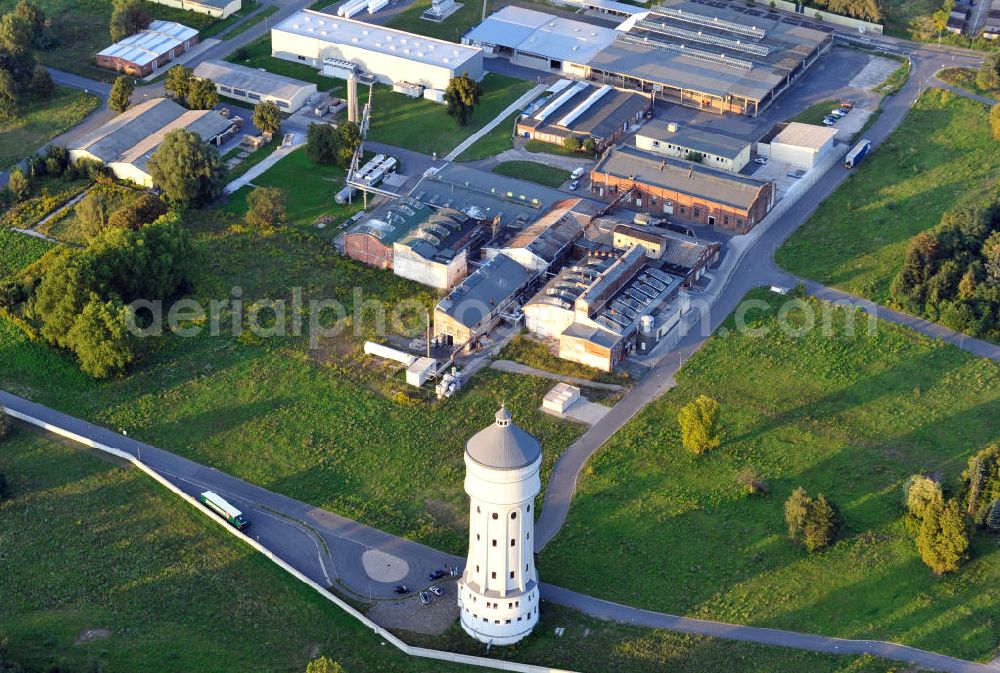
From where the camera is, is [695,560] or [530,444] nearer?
[530,444]

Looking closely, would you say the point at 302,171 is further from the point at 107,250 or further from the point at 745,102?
the point at 745,102

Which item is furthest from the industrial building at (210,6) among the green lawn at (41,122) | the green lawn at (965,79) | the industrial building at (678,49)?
the green lawn at (965,79)

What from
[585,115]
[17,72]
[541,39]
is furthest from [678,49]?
[17,72]

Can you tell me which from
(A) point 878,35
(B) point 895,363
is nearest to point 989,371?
(B) point 895,363

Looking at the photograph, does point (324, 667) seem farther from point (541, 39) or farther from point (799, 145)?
point (541, 39)

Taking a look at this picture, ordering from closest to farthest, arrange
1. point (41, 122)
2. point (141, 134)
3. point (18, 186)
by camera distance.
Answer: point (18, 186), point (141, 134), point (41, 122)

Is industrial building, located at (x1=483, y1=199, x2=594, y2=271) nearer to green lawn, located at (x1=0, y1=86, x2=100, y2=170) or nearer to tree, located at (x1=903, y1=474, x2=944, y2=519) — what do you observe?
tree, located at (x1=903, y1=474, x2=944, y2=519)
